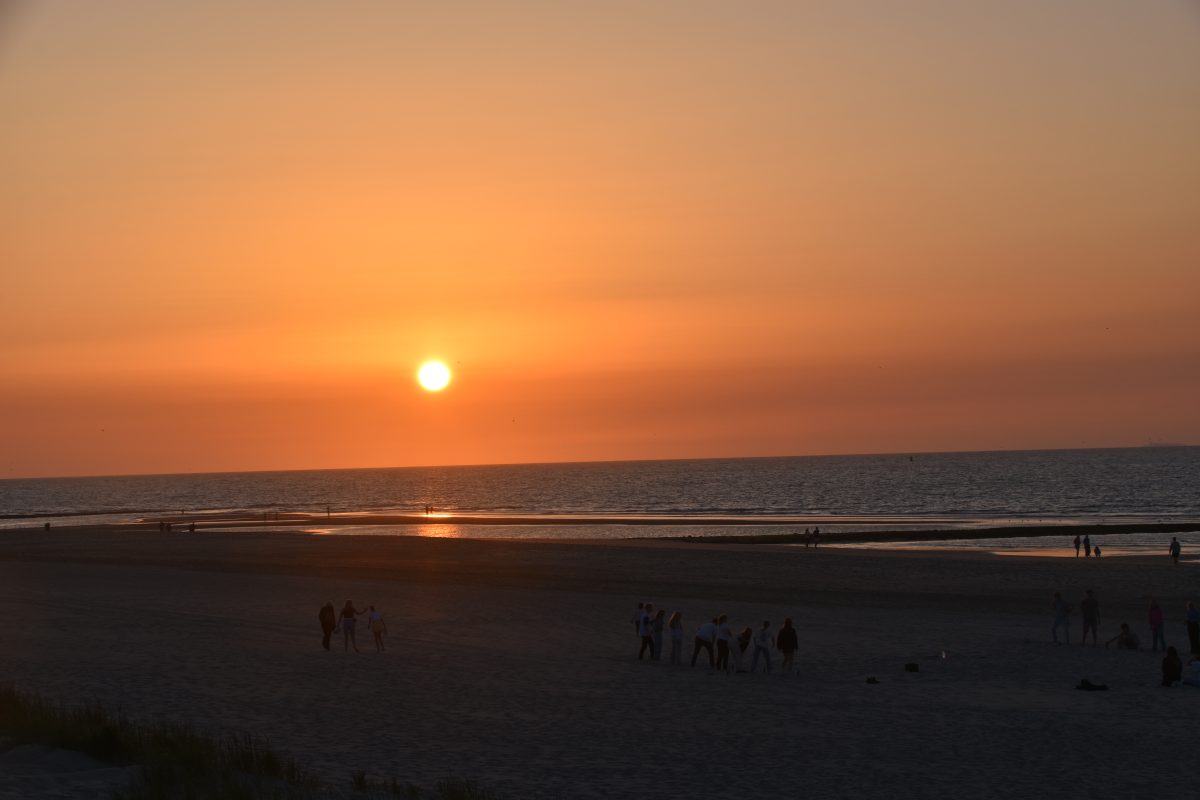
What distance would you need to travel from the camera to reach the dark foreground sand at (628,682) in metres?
16.3

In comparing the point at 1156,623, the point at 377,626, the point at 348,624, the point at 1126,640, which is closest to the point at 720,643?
the point at 377,626

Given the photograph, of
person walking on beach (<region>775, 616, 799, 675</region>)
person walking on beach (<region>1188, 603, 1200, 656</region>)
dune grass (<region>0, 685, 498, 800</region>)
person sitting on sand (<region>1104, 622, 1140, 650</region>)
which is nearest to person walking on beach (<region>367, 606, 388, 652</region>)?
person walking on beach (<region>775, 616, 799, 675</region>)

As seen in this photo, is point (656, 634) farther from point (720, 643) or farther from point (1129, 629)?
point (1129, 629)

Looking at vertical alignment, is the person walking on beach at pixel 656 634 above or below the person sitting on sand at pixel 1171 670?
above

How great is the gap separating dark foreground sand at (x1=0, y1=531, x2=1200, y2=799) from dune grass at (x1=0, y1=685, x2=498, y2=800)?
100 centimetres

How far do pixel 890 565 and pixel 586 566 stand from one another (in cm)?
1438

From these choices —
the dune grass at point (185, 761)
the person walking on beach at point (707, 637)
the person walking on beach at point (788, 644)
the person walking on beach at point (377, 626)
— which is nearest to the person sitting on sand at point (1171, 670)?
the person walking on beach at point (788, 644)

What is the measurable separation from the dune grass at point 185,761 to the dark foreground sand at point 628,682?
100cm

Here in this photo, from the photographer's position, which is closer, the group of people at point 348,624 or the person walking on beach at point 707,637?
the person walking on beach at point 707,637

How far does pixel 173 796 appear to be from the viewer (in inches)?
501

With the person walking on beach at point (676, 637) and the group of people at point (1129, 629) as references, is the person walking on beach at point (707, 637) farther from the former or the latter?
the group of people at point (1129, 629)

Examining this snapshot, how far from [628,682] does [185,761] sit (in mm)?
11176

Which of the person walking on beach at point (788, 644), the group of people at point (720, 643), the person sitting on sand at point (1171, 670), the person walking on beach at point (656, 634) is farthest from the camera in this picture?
the person walking on beach at point (656, 634)

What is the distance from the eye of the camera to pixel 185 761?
14.3 meters
